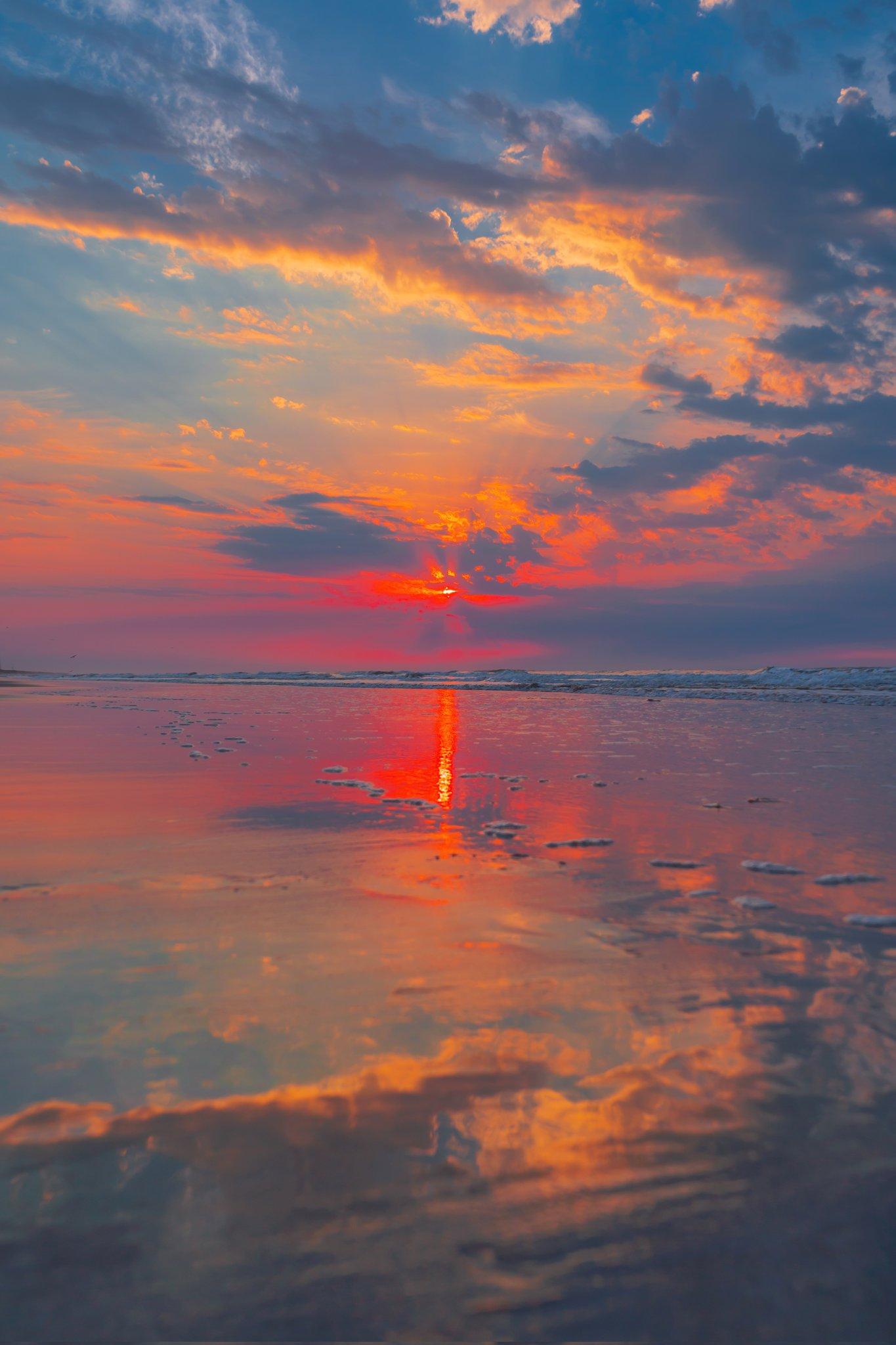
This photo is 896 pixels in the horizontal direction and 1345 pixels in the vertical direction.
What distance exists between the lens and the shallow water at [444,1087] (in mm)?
1552

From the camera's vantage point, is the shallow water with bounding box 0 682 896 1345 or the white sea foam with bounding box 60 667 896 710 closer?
the shallow water with bounding box 0 682 896 1345

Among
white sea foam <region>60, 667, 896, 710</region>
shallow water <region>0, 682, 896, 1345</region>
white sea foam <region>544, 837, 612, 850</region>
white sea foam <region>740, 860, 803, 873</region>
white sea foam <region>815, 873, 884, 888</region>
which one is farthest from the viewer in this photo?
white sea foam <region>60, 667, 896, 710</region>

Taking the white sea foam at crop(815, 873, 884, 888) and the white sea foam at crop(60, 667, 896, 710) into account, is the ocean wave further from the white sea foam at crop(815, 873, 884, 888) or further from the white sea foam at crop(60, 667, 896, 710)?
the white sea foam at crop(815, 873, 884, 888)

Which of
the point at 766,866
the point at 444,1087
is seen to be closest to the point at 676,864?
the point at 766,866

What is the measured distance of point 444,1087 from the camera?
7.35ft

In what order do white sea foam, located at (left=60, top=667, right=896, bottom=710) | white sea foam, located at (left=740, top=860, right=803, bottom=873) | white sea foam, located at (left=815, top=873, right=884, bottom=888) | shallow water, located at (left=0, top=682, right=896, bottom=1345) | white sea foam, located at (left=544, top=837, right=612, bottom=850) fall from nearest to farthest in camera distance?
shallow water, located at (left=0, top=682, right=896, bottom=1345) → white sea foam, located at (left=815, top=873, right=884, bottom=888) → white sea foam, located at (left=740, top=860, right=803, bottom=873) → white sea foam, located at (left=544, top=837, right=612, bottom=850) → white sea foam, located at (left=60, top=667, right=896, bottom=710)

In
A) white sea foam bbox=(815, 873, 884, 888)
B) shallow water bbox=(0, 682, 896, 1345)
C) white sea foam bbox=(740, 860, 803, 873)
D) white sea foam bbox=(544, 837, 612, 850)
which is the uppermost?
white sea foam bbox=(815, 873, 884, 888)

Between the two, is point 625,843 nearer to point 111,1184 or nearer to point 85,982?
point 85,982

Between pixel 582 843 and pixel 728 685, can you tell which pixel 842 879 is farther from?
pixel 728 685

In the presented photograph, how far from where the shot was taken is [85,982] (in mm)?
2881

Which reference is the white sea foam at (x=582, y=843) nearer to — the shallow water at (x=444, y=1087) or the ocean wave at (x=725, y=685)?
the shallow water at (x=444, y=1087)

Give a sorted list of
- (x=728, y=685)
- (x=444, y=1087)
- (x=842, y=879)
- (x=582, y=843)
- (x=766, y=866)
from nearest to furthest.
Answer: (x=444, y=1087)
(x=842, y=879)
(x=766, y=866)
(x=582, y=843)
(x=728, y=685)

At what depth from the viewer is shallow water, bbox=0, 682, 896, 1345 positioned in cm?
155

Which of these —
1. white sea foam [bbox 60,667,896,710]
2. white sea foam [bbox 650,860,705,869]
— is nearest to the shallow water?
white sea foam [bbox 650,860,705,869]
